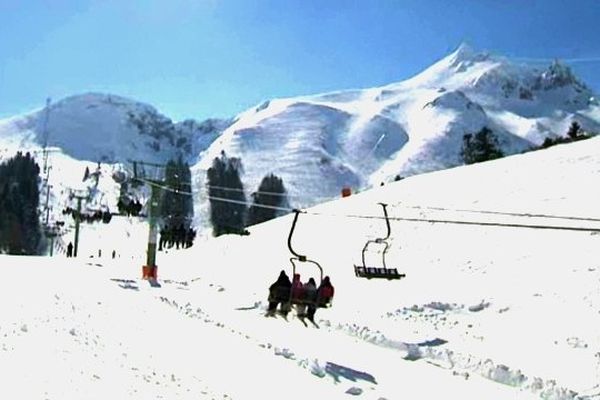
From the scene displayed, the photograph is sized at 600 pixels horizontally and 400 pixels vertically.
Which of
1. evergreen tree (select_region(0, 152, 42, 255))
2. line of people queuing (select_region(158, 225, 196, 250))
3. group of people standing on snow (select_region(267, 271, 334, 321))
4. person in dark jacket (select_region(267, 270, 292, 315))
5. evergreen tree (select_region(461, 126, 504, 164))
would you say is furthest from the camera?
evergreen tree (select_region(0, 152, 42, 255))

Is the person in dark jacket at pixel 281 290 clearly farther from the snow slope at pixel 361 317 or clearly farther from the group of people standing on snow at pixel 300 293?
the snow slope at pixel 361 317

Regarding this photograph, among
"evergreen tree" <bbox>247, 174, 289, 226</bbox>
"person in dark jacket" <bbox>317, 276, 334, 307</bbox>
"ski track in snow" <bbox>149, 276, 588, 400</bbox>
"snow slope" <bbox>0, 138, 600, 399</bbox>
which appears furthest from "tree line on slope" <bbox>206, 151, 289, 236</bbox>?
"person in dark jacket" <bbox>317, 276, 334, 307</bbox>

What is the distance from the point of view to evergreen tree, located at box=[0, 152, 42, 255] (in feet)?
353

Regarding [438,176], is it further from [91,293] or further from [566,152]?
[91,293]

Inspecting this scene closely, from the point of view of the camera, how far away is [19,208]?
126 metres

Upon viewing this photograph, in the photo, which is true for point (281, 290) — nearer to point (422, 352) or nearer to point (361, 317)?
point (361, 317)

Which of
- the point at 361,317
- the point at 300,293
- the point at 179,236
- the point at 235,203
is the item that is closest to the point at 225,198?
the point at 235,203

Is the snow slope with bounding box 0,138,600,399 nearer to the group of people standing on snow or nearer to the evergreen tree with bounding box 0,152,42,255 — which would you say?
the group of people standing on snow

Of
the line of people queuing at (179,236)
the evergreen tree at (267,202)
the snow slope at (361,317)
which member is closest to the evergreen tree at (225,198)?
the evergreen tree at (267,202)

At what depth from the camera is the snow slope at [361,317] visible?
45.1 feet

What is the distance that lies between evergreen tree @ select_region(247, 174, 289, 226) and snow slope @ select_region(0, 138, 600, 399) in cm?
3415

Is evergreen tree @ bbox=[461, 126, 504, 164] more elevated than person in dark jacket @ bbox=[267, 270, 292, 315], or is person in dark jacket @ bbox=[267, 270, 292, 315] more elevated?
evergreen tree @ bbox=[461, 126, 504, 164]

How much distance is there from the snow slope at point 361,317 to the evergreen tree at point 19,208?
232ft

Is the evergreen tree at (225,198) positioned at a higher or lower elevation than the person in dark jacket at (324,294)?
higher
